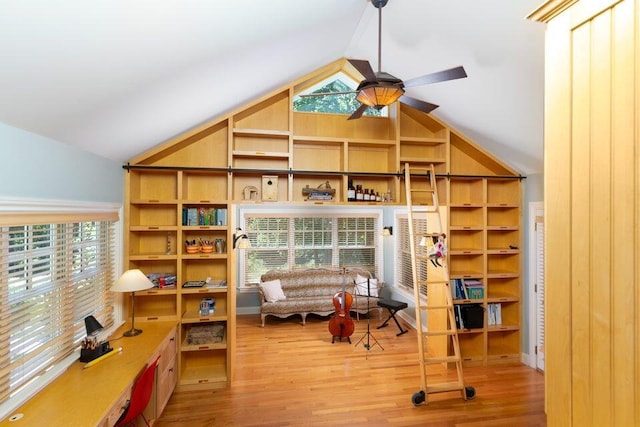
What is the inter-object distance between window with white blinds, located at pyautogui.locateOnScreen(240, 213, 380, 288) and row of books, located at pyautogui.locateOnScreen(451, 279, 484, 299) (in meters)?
2.67

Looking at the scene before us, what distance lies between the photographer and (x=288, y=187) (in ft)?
12.0

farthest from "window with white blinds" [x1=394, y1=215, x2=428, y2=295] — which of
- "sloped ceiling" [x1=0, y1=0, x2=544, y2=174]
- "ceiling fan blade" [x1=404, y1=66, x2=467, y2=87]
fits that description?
"ceiling fan blade" [x1=404, y1=66, x2=467, y2=87]

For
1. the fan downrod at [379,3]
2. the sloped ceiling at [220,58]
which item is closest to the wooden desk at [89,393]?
the sloped ceiling at [220,58]

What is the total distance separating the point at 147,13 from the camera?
1.44 metres

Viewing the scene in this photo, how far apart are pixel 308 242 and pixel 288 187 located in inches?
118

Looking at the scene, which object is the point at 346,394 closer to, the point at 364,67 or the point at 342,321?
the point at 342,321

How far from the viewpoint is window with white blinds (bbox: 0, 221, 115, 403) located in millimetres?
1857

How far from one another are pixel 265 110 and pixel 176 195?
1474 mm

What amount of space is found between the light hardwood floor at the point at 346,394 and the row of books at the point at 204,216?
6.17ft

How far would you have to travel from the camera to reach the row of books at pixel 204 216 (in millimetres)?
3516

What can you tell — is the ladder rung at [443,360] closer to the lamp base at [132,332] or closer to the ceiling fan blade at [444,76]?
the ceiling fan blade at [444,76]

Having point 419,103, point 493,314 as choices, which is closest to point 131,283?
point 419,103

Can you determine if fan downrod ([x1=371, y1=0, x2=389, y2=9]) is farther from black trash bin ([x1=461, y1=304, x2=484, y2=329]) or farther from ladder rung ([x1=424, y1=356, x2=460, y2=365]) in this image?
black trash bin ([x1=461, y1=304, x2=484, y2=329])

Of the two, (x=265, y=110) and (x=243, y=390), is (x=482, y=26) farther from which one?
(x=243, y=390)
